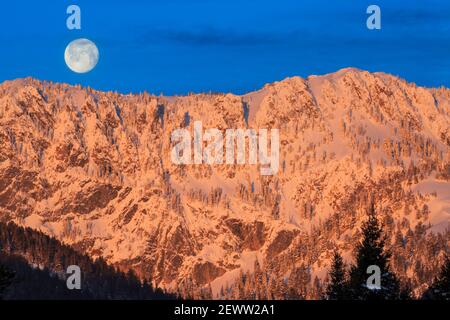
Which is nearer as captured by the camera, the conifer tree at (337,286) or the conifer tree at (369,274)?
the conifer tree at (369,274)

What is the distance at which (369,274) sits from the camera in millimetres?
97875

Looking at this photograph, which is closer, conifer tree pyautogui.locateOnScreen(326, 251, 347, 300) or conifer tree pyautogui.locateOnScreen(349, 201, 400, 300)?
conifer tree pyautogui.locateOnScreen(349, 201, 400, 300)

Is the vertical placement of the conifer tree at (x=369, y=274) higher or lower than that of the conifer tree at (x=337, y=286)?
higher

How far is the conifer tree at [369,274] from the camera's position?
9544cm

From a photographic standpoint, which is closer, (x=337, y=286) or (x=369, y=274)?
(x=369, y=274)

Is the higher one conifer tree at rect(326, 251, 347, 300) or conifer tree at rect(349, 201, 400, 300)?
conifer tree at rect(349, 201, 400, 300)

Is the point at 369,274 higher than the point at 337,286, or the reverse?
the point at 369,274

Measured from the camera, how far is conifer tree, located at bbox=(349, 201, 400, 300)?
3757 inches
